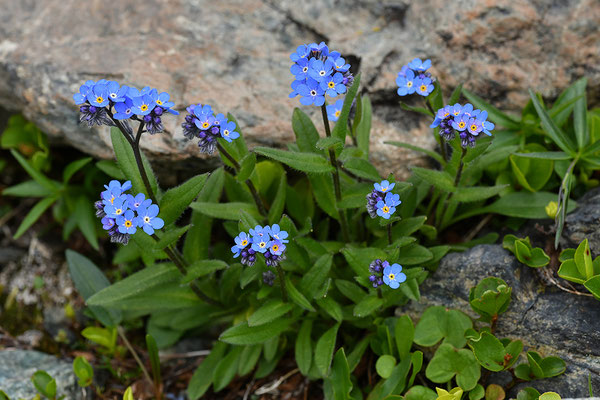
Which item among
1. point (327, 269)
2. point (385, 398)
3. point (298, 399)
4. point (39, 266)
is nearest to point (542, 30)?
point (327, 269)

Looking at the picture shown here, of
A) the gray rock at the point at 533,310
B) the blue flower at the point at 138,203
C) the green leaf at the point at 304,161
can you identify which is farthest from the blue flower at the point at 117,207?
the gray rock at the point at 533,310

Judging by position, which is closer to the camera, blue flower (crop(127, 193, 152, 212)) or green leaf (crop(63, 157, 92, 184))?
blue flower (crop(127, 193, 152, 212))

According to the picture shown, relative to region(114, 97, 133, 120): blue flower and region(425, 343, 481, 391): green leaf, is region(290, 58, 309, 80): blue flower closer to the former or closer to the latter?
region(114, 97, 133, 120): blue flower

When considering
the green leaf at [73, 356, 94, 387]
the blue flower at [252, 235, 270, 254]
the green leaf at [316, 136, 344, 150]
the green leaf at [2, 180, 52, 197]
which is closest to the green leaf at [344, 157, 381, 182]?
the green leaf at [316, 136, 344, 150]

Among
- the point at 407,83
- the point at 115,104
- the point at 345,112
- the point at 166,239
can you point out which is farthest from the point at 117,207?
the point at 407,83

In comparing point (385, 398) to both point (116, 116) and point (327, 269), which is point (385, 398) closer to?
point (327, 269)

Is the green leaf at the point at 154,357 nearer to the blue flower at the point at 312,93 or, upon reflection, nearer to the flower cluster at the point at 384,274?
the flower cluster at the point at 384,274
